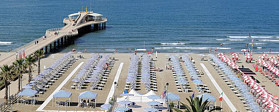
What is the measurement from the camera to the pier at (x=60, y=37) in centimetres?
5101

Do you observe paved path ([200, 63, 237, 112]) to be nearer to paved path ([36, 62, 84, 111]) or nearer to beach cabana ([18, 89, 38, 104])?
paved path ([36, 62, 84, 111])

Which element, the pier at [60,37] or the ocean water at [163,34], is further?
the ocean water at [163,34]

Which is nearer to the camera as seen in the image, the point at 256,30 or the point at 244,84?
the point at 244,84

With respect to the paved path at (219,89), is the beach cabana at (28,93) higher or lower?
higher

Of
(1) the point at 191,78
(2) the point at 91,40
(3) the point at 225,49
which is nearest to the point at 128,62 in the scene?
(1) the point at 191,78

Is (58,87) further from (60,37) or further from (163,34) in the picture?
(163,34)

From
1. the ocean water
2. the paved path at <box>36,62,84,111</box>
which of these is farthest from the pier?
the paved path at <box>36,62,84,111</box>

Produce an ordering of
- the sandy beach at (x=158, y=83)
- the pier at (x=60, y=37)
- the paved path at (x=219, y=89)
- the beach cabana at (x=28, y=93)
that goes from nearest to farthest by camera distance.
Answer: the beach cabana at (x=28, y=93) < the sandy beach at (x=158, y=83) < the paved path at (x=219, y=89) < the pier at (x=60, y=37)

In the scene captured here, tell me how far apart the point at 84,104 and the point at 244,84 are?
637 inches

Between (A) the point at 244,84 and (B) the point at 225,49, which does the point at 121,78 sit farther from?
(B) the point at 225,49

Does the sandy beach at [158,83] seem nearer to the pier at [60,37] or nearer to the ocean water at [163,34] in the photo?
the pier at [60,37]

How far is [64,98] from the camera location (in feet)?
113

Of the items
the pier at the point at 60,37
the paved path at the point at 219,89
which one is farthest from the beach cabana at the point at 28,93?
the paved path at the point at 219,89

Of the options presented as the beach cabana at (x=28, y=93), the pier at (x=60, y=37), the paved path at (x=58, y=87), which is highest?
the pier at (x=60, y=37)
